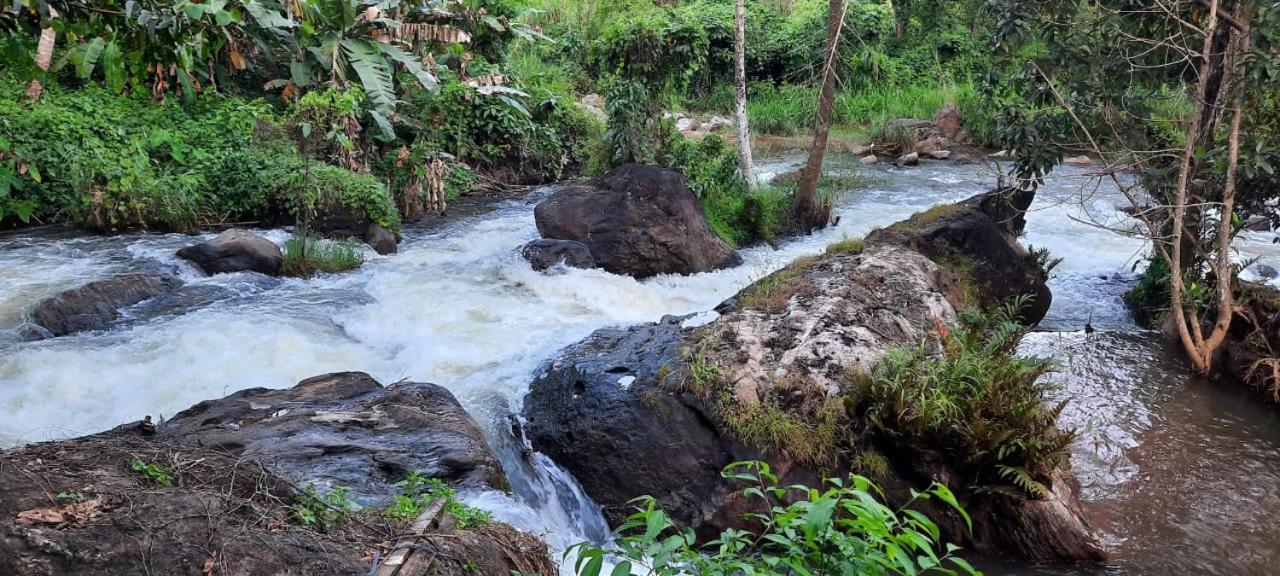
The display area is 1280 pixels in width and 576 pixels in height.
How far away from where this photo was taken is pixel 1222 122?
9016 millimetres

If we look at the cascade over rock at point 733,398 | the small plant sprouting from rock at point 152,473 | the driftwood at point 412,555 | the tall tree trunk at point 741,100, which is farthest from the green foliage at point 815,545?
the tall tree trunk at point 741,100

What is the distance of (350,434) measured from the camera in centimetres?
604

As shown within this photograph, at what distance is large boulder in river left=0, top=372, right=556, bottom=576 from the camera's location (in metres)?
3.28

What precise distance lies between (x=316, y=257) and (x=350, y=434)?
5638 mm

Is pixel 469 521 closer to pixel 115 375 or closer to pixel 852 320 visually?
pixel 852 320

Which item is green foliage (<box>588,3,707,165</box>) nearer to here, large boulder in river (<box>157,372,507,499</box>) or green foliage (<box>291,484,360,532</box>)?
large boulder in river (<box>157,372,507,499</box>)

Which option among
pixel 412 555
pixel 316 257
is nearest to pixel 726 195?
pixel 316 257

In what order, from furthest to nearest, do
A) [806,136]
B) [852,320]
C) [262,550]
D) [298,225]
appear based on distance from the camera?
1. [806,136]
2. [298,225]
3. [852,320]
4. [262,550]

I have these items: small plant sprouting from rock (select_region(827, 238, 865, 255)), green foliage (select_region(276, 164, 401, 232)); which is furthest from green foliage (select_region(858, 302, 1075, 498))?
green foliage (select_region(276, 164, 401, 232))

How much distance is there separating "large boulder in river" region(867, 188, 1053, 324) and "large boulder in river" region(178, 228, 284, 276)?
23.5ft

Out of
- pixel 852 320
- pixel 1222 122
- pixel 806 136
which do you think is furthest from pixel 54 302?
pixel 806 136

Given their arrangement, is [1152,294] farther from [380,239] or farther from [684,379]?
[380,239]

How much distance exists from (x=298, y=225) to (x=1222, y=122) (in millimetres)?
10969

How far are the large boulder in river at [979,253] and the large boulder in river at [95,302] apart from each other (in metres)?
7.92
